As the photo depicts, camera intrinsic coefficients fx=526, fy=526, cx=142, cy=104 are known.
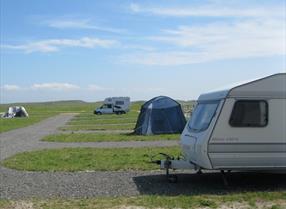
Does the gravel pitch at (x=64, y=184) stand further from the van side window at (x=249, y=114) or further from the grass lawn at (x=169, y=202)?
the van side window at (x=249, y=114)

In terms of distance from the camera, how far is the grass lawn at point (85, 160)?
14.8m

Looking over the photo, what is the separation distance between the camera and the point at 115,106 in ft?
262

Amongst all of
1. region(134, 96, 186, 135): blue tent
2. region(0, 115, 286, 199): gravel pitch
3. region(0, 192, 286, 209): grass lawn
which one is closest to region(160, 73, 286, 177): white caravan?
region(0, 115, 286, 199): gravel pitch

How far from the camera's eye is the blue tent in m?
29.6

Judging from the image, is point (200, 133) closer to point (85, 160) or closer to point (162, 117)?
point (85, 160)

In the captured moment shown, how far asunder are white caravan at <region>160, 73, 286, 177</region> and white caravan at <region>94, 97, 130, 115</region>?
222ft

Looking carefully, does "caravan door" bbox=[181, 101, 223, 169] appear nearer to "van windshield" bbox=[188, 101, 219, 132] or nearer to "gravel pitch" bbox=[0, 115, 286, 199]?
"van windshield" bbox=[188, 101, 219, 132]

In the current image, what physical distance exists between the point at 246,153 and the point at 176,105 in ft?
61.2

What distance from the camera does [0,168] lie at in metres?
15.4

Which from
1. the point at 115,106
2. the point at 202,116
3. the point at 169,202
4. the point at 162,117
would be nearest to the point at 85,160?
the point at 202,116

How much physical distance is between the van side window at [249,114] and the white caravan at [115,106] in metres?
67.5

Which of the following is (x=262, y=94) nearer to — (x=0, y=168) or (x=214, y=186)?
(x=214, y=186)

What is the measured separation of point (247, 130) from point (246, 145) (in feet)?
1.05

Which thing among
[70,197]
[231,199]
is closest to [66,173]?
[70,197]
